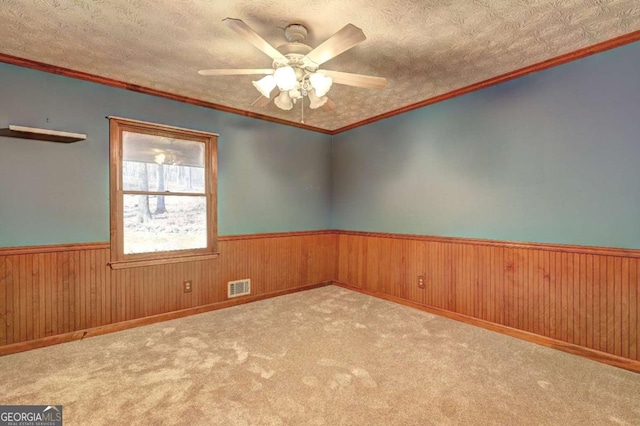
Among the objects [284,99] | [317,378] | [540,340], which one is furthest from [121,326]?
[540,340]

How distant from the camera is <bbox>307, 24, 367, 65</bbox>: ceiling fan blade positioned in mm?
1701

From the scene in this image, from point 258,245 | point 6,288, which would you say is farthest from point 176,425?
point 258,245

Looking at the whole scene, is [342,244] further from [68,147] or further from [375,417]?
[68,147]

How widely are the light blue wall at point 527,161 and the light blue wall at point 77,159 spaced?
1878 millimetres

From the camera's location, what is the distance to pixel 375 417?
1.80 m

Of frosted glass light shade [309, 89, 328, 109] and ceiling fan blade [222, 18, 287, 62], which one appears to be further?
frosted glass light shade [309, 89, 328, 109]

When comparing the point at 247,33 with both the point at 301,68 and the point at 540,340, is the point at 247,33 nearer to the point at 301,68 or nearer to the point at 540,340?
the point at 301,68

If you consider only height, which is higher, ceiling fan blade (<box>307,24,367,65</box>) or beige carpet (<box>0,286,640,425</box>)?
ceiling fan blade (<box>307,24,367,65</box>)

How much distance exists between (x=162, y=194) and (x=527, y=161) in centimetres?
379

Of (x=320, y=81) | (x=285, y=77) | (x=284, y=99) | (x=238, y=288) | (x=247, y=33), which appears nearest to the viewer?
(x=247, y=33)

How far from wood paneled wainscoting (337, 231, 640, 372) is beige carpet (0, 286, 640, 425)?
19 cm

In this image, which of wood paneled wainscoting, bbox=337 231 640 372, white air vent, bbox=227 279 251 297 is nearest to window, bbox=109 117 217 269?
white air vent, bbox=227 279 251 297

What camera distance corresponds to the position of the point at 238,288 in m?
4.00

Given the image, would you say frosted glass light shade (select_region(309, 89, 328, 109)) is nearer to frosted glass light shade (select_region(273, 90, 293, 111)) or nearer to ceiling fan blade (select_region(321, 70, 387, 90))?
frosted glass light shade (select_region(273, 90, 293, 111))
